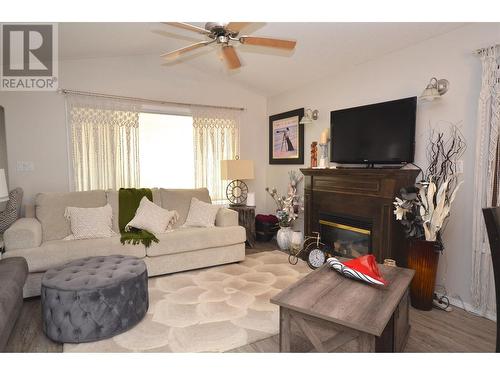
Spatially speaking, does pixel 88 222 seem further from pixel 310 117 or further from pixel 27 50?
pixel 310 117

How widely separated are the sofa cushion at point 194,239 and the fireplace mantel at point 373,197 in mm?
1168

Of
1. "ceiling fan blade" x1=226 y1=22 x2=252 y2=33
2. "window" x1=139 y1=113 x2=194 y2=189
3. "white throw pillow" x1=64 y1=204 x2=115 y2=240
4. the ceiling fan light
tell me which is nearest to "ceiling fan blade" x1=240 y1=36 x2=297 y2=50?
"ceiling fan blade" x1=226 y1=22 x2=252 y2=33

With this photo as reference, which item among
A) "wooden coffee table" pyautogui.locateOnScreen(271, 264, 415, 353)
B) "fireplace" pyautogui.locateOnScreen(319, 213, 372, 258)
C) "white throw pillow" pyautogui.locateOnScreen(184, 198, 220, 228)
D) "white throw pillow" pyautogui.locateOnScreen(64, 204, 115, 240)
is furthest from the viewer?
"white throw pillow" pyautogui.locateOnScreen(184, 198, 220, 228)

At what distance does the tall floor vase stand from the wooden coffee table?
1.89 feet

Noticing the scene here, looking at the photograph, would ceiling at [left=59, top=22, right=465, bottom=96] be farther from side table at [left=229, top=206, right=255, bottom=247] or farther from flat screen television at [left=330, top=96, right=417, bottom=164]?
side table at [left=229, top=206, right=255, bottom=247]

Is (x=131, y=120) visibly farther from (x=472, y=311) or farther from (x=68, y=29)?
(x=472, y=311)

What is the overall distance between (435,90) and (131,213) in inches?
134

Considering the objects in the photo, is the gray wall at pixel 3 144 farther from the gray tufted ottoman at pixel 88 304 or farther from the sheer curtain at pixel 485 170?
the sheer curtain at pixel 485 170

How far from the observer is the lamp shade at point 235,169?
4.43 meters

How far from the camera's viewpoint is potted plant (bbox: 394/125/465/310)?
253 cm

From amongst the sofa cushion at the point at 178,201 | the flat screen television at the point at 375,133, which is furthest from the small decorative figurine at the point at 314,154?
the sofa cushion at the point at 178,201

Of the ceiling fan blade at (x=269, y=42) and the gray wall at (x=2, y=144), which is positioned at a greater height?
the ceiling fan blade at (x=269, y=42)

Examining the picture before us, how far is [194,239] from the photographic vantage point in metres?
3.40
